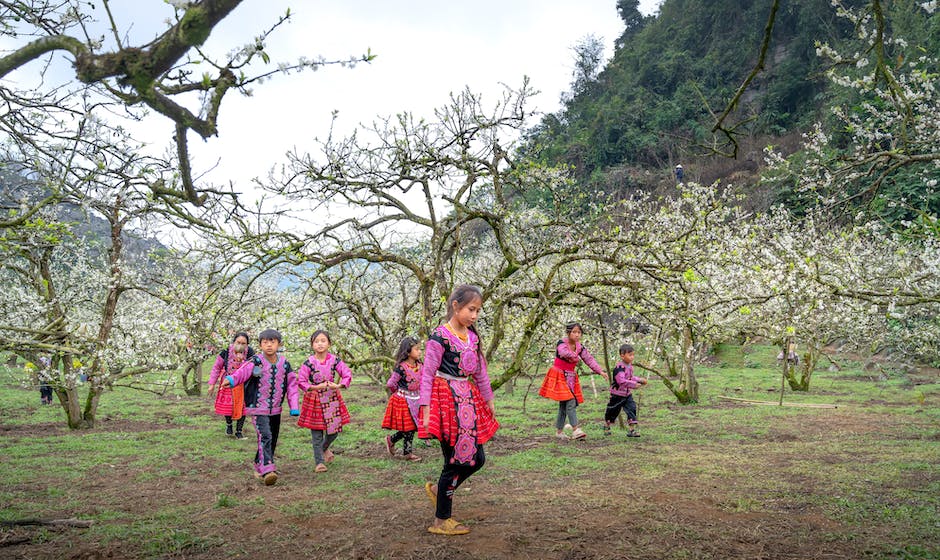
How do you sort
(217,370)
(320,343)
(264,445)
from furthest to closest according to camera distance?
(217,370) → (320,343) → (264,445)

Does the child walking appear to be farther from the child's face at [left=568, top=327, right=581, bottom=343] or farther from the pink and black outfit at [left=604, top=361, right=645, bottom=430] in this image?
the pink and black outfit at [left=604, top=361, right=645, bottom=430]

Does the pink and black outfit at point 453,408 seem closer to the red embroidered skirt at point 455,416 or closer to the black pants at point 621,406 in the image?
the red embroidered skirt at point 455,416

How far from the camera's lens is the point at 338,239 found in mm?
8781

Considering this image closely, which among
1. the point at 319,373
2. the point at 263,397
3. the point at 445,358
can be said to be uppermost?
the point at 445,358

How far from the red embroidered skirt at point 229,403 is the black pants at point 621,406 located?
6.12 m

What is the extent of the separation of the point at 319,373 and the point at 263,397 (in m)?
0.92

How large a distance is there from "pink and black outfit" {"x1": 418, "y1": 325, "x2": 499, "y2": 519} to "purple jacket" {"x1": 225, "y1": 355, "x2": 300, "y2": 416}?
263cm

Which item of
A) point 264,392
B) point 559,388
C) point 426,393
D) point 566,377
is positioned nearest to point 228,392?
point 264,392

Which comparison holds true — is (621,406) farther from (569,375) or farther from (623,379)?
(569,375)

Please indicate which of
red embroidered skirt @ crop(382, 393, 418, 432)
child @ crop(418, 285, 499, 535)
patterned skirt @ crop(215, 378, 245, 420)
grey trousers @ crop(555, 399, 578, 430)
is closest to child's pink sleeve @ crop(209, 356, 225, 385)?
patterned skirt @ crop(215, 378, 245, 420)

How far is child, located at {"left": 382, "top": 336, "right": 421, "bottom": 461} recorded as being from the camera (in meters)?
7.95

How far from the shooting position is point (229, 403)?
10.8 meters

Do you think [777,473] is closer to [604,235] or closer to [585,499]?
[585,499]

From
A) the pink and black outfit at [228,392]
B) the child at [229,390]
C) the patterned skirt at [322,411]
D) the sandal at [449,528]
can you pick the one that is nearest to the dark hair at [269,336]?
the patterned skirt at [322,411]
